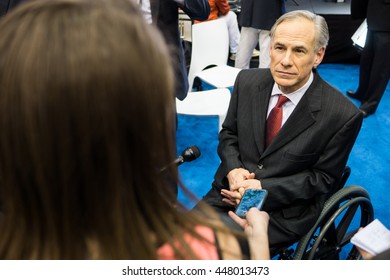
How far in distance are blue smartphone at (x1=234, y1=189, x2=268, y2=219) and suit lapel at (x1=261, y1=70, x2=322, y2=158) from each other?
0.69 feet

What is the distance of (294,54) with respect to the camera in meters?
1.54

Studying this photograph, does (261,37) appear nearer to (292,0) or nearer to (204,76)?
(204,76)

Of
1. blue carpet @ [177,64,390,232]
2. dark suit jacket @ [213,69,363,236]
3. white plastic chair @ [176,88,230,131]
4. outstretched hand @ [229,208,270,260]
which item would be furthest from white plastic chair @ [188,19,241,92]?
outstretched hand @ [229,208,270,260]

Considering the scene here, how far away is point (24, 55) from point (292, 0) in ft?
21.7

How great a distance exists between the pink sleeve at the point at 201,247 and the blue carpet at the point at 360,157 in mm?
1344

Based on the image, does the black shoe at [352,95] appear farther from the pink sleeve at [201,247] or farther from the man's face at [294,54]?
the pink sleeve at [201,247]

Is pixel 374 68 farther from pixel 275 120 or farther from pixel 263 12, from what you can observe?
pixel 275 120

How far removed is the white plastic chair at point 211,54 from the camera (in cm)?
297

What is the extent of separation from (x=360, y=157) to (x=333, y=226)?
1.45 meters

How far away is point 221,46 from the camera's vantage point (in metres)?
3.15

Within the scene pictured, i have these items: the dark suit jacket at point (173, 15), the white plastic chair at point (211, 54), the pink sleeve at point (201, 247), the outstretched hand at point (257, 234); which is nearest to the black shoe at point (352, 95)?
the white plastic chair at point (211, 54)

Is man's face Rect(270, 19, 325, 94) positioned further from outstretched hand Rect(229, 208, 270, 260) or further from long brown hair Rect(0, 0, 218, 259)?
long brown hair Rect(0, 0, 218, 259)

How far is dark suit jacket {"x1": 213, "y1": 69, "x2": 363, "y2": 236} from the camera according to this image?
1435 mm

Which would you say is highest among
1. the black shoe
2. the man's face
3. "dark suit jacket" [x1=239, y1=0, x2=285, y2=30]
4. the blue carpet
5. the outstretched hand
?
the man's face
